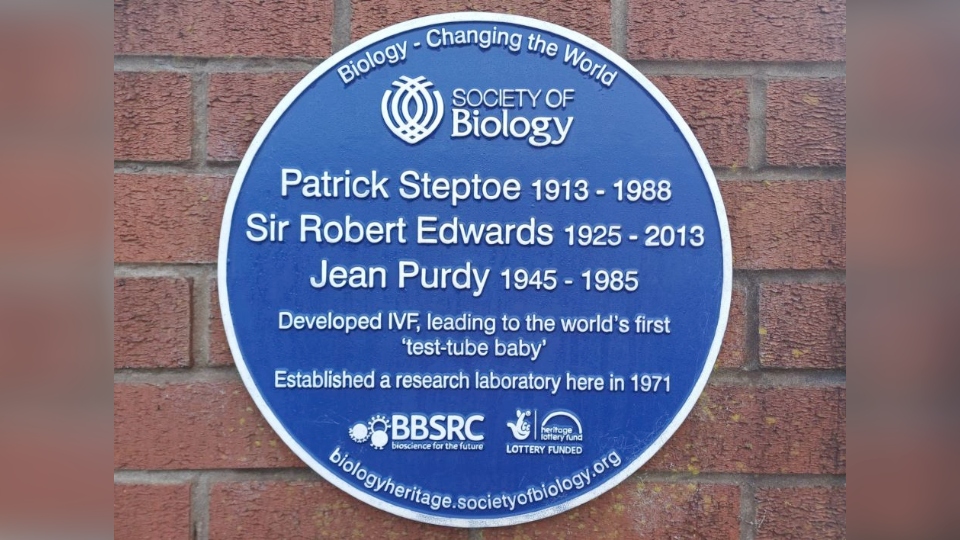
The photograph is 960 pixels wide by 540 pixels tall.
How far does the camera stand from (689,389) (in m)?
1.02

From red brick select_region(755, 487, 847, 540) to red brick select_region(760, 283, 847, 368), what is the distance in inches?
9.5

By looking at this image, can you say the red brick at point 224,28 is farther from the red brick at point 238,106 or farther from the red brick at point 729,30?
the red brick at point 729,30

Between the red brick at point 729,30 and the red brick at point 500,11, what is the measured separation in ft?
0.21

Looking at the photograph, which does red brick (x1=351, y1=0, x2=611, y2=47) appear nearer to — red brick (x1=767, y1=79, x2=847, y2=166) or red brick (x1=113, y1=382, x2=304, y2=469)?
red brick (x1=767, y1=79, x2=847, y2=166)

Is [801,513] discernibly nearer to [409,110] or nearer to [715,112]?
[715,112]

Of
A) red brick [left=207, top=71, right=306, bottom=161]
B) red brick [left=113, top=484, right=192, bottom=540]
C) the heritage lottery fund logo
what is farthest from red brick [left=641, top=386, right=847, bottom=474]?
red brick [left=207, top=71, right=306, bottom=161]

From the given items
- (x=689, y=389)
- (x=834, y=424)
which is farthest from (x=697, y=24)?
(x=834, y=424)

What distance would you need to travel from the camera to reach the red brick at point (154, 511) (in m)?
1.04

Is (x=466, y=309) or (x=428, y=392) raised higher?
(x=466, y=309)

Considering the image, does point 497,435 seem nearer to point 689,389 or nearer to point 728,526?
point 689,389

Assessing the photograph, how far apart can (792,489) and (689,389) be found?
0.28 metres

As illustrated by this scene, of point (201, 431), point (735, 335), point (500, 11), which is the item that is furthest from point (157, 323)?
point (735, 335)

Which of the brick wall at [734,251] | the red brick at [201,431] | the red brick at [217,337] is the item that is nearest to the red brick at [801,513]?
the brick wall at [734,251]

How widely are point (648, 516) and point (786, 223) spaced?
614 millimetres
